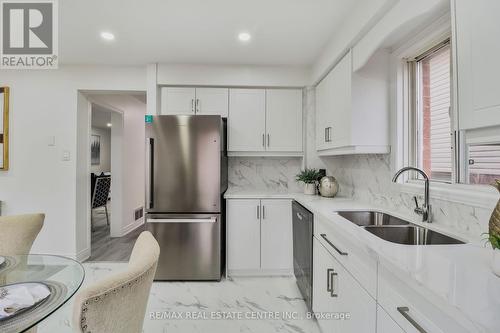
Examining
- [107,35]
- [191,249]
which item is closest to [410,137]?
[191,249]

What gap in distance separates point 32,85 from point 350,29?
3587mm

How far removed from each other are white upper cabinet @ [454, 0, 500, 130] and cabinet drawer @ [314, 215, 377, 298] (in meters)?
0.67

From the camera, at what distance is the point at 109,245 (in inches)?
145

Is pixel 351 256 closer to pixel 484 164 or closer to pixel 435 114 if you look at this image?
pixel 484 164

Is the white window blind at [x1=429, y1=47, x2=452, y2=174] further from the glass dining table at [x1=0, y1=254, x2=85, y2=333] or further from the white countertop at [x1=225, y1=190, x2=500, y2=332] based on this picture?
the glass dining table at [x1=0, y1=254, x2=85, y2=333]

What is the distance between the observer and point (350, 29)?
6.14 ft

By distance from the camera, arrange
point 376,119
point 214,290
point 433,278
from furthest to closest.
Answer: point 214,290, point 376,119, point 433,278

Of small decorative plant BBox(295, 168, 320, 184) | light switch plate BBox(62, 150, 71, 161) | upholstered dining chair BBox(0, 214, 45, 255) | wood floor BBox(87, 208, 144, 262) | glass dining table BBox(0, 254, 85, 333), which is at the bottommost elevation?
wood floor BBox(87, 208, 144, 262)

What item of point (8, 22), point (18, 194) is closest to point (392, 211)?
point (8, 22)

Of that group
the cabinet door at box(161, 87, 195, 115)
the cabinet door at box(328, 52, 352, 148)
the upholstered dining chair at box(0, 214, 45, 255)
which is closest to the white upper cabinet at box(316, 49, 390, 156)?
the cabinet door at box(328, 52, 352, 148)

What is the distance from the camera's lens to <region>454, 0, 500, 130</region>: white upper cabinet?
799mm

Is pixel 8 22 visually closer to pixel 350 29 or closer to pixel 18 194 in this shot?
pixel 18 194

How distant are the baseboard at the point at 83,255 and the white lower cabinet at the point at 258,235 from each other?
1923mm

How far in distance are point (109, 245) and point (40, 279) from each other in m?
2.81
